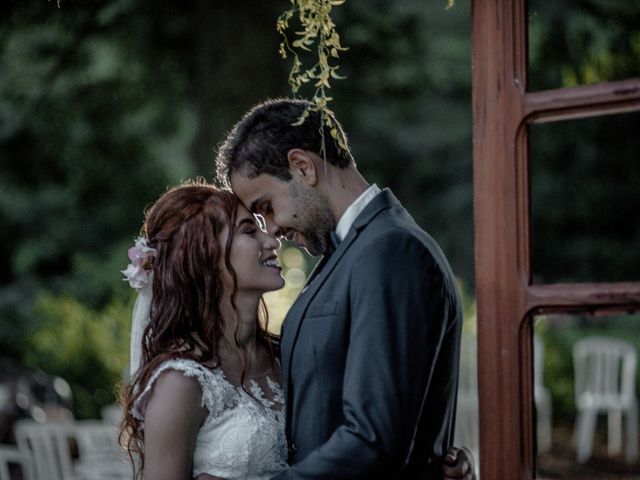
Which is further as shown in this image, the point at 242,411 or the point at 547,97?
the point at 242,411

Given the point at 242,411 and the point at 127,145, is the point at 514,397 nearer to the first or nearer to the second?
the point at 242,411

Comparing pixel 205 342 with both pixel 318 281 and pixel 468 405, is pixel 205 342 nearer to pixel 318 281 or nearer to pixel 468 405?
pixel 318 281

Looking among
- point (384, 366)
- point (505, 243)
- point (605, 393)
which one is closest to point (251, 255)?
point (384, 366)

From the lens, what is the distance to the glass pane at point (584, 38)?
5.37 m

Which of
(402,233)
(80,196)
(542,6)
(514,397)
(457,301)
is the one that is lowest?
(514,397)

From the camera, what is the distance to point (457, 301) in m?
2.30

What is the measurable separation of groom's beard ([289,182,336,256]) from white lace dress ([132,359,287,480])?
18.1 inches

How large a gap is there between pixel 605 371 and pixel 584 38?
4739mm

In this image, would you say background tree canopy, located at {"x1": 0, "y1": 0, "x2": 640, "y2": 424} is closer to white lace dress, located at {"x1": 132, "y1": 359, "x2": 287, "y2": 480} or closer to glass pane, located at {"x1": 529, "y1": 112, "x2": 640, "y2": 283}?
glass pane, located at {"x1": 529, "y1": 112, "x2": 640, "y2": 283}

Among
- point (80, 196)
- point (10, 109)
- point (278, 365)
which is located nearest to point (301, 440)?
point (278, 365)

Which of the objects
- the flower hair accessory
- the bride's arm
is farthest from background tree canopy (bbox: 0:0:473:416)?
the bride's arm

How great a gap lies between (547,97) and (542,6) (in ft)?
16.5

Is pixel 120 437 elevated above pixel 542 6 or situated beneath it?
situated beneath

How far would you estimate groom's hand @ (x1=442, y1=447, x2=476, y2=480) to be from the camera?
2.23 metres
